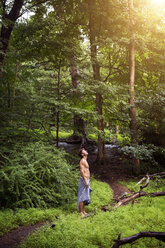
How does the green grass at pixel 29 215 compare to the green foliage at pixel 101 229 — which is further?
the green grass at pixel 29 215

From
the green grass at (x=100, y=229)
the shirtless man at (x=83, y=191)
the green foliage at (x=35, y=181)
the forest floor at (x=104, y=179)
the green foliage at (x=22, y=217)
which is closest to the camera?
the green grass at (x=100, y=229)

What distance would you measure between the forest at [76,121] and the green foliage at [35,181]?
0.12ft

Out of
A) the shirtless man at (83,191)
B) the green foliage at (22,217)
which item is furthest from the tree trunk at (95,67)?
the green foliage at (22,217)

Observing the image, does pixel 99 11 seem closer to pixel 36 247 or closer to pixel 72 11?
pixel 72 11

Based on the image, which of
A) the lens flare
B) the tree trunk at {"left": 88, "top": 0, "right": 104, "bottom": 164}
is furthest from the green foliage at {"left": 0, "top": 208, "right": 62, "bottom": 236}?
the lens flare

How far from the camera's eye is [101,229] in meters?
4.69

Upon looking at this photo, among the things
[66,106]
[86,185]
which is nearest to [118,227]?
[86,185]

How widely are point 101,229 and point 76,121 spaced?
10905 millimetres

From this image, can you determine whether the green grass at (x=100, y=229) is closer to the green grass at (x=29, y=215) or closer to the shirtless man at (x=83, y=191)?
the shirtless man at (x=83, y=191)

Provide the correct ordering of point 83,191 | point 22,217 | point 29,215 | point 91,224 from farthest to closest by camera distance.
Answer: point 83,191 → point 29,215 → point 22,217 → point 91,224

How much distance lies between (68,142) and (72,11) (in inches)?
387

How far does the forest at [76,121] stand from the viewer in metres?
5.16

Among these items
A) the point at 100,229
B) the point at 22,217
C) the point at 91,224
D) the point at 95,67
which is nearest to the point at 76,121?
the point at 95,67

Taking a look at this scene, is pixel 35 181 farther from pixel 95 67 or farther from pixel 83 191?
pixel 95 67
